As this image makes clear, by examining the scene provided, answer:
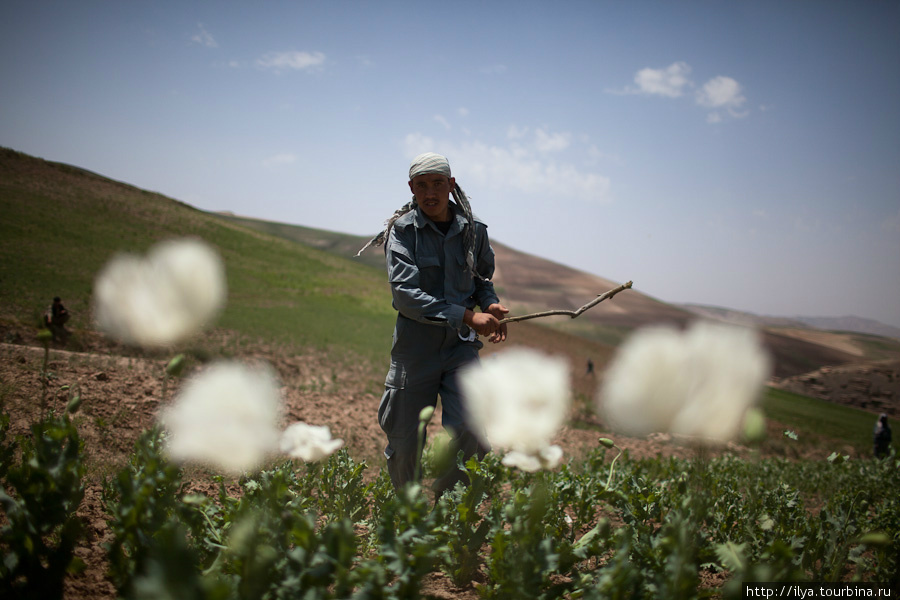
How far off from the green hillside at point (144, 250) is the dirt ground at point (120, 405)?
3.70 meters

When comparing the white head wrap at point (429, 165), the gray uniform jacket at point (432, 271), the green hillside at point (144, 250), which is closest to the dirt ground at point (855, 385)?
the green hillside at point (144, 250)

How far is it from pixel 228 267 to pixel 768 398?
33.9 m

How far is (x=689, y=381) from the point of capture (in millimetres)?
1837

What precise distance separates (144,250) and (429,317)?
2883 centimetres

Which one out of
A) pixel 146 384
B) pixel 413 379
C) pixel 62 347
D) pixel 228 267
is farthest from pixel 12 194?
pixel 413 379

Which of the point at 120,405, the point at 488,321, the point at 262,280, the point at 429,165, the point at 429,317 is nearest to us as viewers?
the point at 488,321

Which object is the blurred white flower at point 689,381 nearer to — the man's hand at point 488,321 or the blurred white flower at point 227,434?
the man's hand at point 488,321

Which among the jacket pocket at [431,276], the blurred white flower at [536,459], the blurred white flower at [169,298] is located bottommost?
the blurred white flower at [536,459]

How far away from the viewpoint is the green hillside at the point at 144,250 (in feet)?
50.8

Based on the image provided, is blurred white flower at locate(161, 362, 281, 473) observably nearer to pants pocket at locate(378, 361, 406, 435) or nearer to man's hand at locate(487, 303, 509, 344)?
pants pocket at locate(378, 361, 406, 435)

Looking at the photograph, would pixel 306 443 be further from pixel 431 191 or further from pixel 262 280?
pixel 262 280

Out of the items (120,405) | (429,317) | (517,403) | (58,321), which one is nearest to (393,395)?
(429,317)

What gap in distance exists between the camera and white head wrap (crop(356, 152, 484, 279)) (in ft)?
11.4

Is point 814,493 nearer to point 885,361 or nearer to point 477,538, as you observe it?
point 477,538
